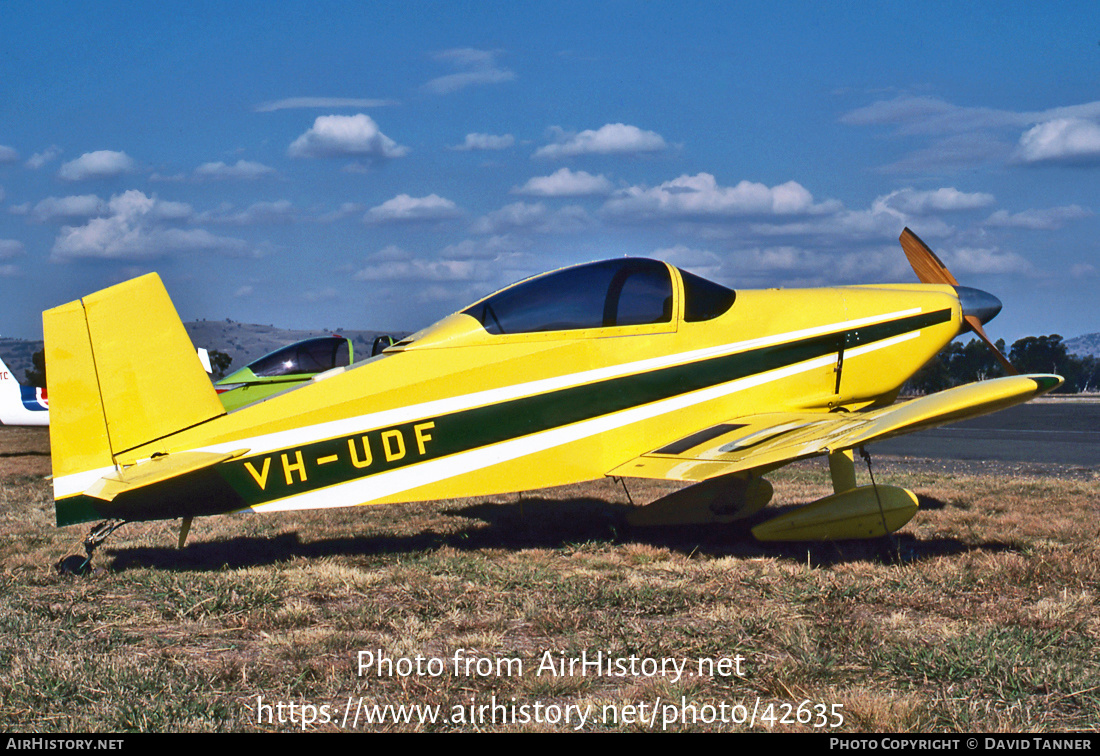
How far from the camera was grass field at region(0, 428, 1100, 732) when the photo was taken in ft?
10.7

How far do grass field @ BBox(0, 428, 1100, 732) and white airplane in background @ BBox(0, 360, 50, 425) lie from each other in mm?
14785

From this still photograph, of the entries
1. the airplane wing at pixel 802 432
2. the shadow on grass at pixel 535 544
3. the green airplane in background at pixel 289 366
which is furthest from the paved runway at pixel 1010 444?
the green airplane in background at pixel 289 366

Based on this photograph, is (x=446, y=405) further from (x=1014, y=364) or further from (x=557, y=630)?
(x=1014, y=364)

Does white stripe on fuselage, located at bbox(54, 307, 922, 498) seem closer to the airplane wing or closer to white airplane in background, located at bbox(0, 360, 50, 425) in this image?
the airplane wing

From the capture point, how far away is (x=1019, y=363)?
10419 centimetres

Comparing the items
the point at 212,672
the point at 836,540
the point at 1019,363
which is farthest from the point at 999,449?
the point at 1019,363

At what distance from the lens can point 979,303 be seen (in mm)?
8016

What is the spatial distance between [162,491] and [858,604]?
4212mm

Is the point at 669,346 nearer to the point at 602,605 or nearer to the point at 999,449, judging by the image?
the point at 602,605

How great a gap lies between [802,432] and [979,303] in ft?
10.9

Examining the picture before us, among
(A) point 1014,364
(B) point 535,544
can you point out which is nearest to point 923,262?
(B) point 535,544

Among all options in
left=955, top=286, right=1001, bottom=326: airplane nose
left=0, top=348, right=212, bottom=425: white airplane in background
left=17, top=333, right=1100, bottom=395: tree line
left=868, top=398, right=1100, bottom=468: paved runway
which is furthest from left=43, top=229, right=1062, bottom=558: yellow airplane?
left=17, top=333, right=1100, bottom=395: tree line

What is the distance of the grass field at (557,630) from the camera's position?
3275mm

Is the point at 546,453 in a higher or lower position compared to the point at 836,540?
higher
